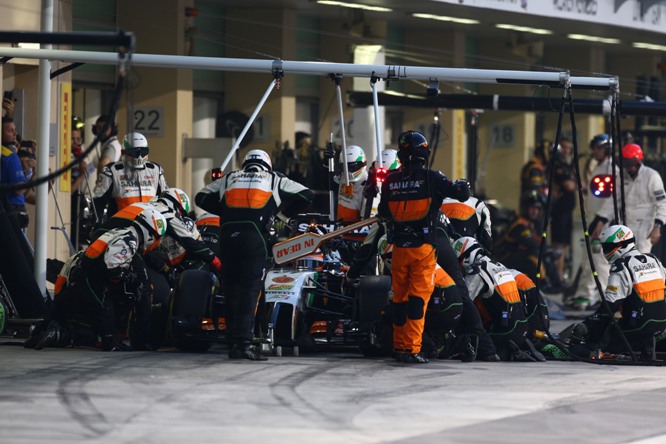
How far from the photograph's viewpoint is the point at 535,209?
80.7ft

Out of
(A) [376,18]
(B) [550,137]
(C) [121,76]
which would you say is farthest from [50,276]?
(B) [550,137]

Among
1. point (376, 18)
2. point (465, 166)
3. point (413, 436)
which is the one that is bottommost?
point (413, 436)

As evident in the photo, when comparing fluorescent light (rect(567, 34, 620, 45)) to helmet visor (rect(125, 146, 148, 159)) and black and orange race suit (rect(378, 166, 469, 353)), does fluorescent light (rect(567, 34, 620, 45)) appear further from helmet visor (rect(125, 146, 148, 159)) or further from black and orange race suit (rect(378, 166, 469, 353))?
black and orange race suit (rect(378, 166, 469, 353))

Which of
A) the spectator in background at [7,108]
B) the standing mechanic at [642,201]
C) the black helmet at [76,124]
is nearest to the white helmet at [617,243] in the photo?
the standing mechanic at [642,201]

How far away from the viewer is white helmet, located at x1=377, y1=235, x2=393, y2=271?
1456cm

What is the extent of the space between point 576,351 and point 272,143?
405 inches

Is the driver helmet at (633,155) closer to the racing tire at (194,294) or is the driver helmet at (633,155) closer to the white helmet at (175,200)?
the white helmet at (175,200)

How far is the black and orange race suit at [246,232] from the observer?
45.8ft

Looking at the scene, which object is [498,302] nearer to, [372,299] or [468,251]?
[468,251]

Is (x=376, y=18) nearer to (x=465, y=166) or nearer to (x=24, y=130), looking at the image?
(x=465, y=166)

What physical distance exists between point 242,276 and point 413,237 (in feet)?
4.75

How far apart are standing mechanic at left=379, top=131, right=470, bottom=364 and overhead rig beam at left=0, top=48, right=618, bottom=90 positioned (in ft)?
6.03

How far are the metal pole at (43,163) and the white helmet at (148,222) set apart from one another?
1714 mm

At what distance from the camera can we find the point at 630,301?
14688 millimetres
